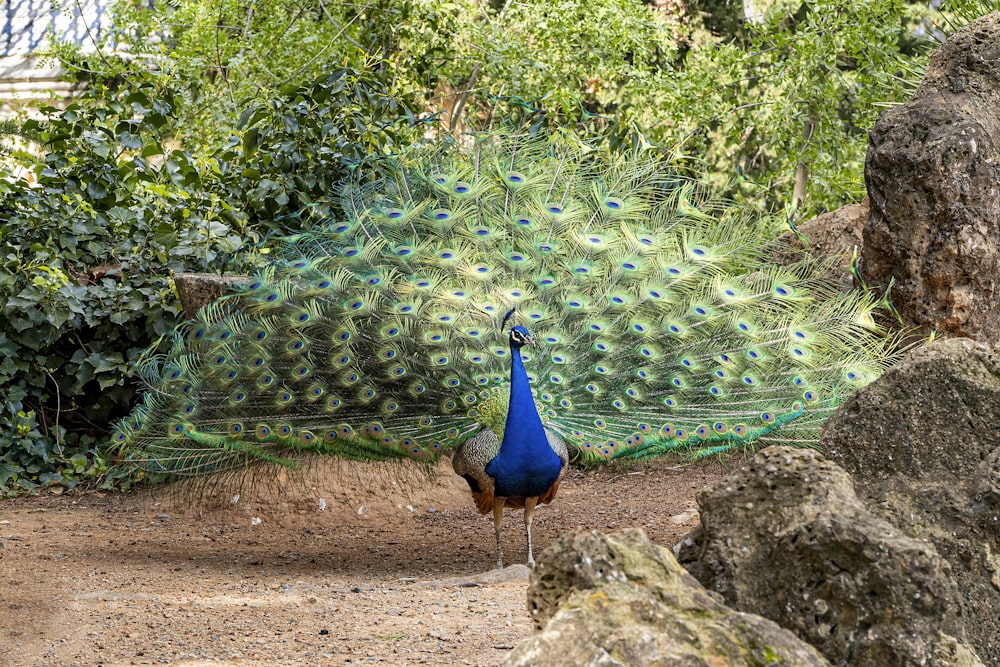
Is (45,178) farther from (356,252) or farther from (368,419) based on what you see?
(368,419)

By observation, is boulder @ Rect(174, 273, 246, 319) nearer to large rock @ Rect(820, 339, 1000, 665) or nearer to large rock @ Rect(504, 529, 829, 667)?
large rock @ Rect(820, 339, 1000, 665)

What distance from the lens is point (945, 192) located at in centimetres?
621

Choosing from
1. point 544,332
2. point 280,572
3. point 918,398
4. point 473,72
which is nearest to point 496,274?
point 544,332

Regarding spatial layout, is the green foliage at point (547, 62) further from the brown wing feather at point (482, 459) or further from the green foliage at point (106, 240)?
the brown wing feather at point (482, 459)

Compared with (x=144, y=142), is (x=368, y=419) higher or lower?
lower

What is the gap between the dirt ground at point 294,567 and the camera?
4301 millimetres

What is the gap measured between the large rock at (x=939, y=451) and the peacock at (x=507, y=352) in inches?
91.9

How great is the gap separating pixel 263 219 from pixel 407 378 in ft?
11.4

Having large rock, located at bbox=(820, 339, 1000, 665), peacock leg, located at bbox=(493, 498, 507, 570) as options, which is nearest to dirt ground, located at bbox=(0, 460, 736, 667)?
peacock leg, located at bbox=(493, 498, 507, 570)

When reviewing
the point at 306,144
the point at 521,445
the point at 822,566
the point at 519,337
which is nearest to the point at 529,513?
the point at 521,445

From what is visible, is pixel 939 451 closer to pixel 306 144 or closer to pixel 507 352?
pixel 507 352

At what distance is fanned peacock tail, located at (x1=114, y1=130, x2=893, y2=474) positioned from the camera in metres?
5.91

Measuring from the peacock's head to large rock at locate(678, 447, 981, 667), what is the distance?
256cm

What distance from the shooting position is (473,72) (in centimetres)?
1151
